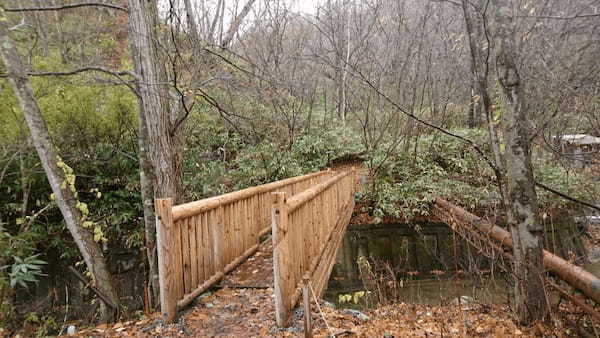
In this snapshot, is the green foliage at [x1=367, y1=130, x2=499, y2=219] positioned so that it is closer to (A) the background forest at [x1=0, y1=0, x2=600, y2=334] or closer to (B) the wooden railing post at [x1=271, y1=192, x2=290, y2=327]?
(A) the background forest at [x1=0, y1=0, x2=600, y2=334]

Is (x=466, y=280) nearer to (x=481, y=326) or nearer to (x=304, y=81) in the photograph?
(x=481, y=326)

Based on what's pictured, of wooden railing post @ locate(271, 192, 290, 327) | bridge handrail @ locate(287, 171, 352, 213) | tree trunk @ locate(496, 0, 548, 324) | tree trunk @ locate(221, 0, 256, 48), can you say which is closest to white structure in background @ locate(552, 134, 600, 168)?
tree trunk @ locate(496, 0, 548, 324)

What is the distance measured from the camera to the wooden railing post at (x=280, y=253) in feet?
9.22

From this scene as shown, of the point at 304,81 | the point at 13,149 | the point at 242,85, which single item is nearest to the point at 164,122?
the point at 242,85

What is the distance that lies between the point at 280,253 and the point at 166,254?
104 cm

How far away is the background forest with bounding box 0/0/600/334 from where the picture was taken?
488 centimetres

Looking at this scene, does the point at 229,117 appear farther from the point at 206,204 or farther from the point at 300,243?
the point at 300,243

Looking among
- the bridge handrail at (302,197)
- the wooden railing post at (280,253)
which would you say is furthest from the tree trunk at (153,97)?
the wooden railing post at (280,253)

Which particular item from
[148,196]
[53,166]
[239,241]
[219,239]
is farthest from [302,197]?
[53,166]

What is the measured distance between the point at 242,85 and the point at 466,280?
22.0 feet

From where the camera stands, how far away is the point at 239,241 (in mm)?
4547

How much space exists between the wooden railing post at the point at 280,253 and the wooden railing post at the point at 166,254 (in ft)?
3.10

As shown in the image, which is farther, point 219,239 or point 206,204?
point 219,239

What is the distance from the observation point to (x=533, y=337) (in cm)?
286
